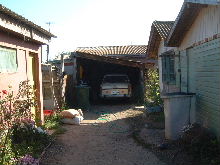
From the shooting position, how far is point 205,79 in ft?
27.5

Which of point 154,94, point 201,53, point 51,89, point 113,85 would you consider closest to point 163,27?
point 154,94

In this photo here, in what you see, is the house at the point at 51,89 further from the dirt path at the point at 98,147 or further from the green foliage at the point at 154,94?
the green foliage at the point at 154,94

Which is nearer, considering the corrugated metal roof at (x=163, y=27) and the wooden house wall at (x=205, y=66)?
the wooden house wall at (x=205, y=66)

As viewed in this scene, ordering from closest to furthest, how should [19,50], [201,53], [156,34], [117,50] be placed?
[201,53] < [19,50] < [156,34] < [117,50]

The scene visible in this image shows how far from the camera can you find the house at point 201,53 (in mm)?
7508

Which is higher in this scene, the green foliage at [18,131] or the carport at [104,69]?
the carport at [104,69]

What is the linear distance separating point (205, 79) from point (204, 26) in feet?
4.41

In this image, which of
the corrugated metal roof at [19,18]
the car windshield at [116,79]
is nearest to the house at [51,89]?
the corrugated metal roof at [19,18]

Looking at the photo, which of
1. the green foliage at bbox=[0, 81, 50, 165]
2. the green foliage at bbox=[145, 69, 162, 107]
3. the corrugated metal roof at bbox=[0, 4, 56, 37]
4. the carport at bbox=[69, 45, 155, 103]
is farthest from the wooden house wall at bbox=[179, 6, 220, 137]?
the carport at bbox=[69, 45, 155, 103]

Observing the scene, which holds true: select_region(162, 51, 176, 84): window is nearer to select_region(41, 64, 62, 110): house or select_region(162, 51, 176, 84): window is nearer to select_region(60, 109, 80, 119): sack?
select_region(60, 109, 80, 119): sack

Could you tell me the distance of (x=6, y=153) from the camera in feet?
21.4

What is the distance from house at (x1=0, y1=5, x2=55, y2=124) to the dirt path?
5.61 ft

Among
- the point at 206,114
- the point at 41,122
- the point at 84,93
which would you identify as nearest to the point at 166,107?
the point at 206,114

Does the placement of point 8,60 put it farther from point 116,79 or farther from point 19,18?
point 116,79
